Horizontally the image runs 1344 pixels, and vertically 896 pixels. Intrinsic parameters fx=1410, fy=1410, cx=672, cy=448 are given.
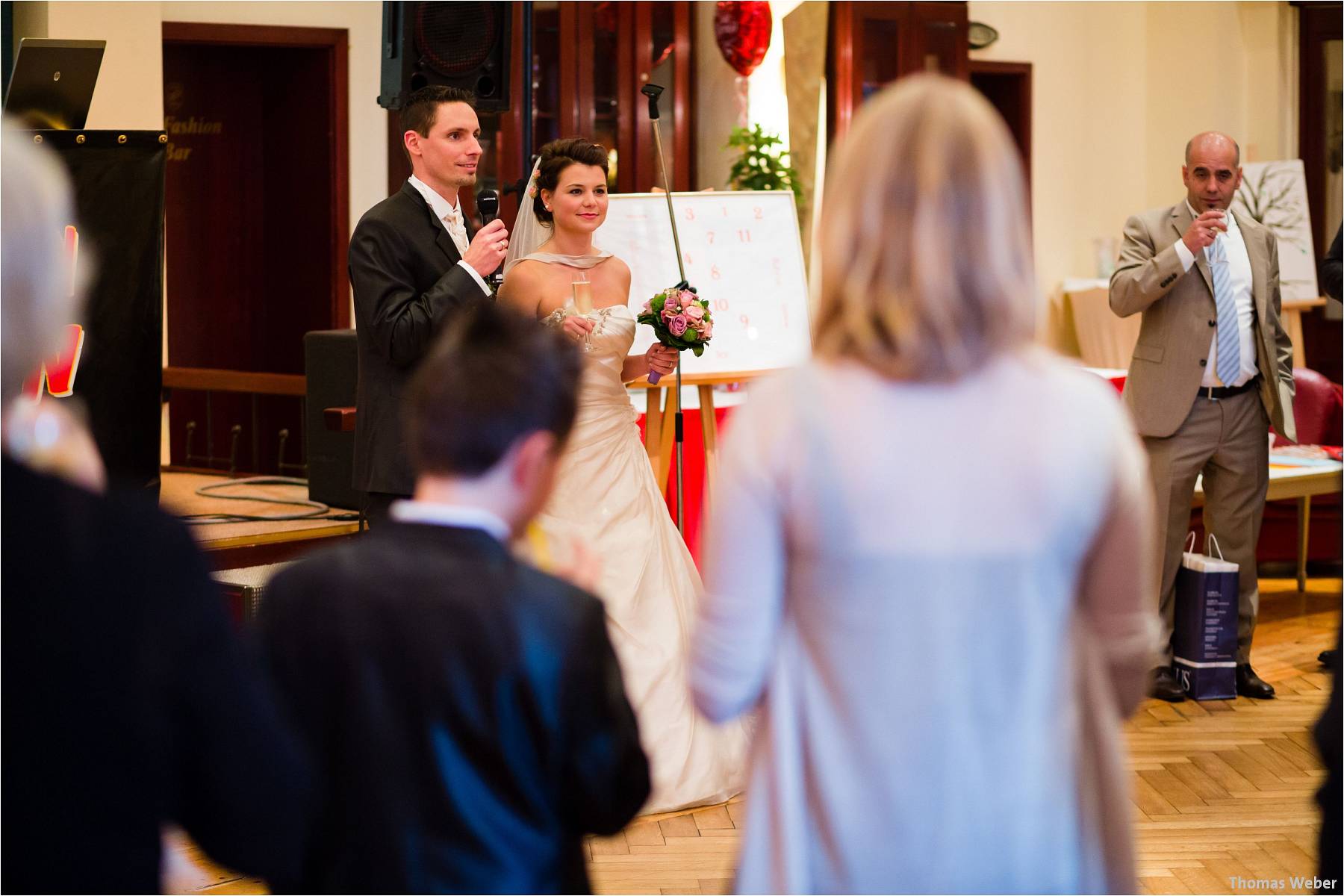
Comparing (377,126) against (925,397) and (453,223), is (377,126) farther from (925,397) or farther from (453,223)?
(925,397)

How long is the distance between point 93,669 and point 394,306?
226 cm

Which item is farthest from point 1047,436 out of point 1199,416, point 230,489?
point 230,489

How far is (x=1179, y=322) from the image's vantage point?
4.61 m

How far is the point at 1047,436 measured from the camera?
1.35 metres

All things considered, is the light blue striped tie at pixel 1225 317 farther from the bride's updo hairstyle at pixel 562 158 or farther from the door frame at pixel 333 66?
the door frame at pixel 333 66

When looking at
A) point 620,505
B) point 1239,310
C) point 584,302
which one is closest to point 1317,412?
point 1239,310

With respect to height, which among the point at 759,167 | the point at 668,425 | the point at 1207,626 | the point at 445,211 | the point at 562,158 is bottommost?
the point at 1207,626

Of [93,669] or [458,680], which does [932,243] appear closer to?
[458,680]

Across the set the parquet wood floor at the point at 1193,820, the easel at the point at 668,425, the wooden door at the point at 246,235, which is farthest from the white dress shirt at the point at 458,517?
the wooden door at the point at 246,235

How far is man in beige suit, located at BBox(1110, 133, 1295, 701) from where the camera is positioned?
4.57 metres

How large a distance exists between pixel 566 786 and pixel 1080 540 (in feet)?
1.82

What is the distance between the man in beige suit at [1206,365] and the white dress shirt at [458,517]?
3.64 metres

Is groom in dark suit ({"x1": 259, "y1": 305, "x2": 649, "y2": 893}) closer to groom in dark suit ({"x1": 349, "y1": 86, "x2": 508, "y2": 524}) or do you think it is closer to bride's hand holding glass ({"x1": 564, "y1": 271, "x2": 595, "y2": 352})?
groom in dark suit ({"x1": 349, "y1": 86, "x2": 508, "y2": 524})

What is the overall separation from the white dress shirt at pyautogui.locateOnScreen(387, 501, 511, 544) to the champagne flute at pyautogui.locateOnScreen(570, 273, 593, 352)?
2.45 meters
